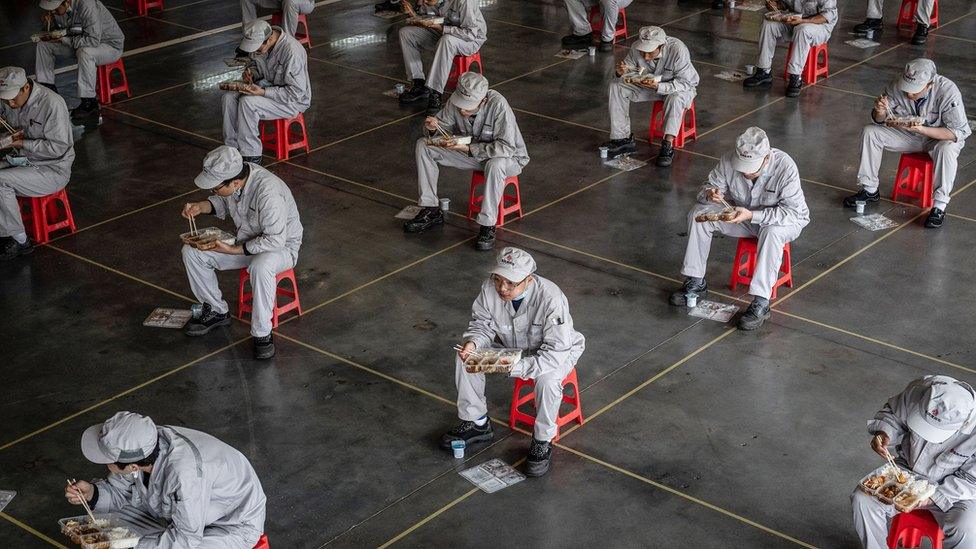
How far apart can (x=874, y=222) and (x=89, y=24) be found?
9096 mm

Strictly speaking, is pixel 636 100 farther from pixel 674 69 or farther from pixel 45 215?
pixel 45 215

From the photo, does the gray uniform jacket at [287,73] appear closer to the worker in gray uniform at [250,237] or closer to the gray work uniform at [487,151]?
the gray work uniform at [487,151]

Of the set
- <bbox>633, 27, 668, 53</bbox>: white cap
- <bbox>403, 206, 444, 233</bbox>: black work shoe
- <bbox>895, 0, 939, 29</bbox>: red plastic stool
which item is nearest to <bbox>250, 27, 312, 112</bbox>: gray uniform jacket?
<bbox>403, 206, 444, 233</bbox>: black work shoe

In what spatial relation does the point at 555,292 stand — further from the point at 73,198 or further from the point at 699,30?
the point at 699,30

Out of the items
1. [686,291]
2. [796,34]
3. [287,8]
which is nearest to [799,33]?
[796,34]

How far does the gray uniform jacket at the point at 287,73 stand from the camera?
1192 centimetres

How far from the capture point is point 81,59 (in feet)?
43.8

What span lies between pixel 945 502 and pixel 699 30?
443 inches

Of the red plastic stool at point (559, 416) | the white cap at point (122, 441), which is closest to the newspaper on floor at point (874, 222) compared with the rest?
the red plastic stool at point (559, 416)

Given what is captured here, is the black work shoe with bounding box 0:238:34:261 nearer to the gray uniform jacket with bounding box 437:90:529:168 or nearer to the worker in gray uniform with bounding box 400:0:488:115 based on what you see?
the gray uniform jacket with bounding box 437:90:529:168

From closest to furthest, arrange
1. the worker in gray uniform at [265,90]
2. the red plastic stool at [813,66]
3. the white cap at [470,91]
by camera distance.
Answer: the white cap at [470,91], the worker in gray uniform at [265,90], the red plastic stool at [813,66]

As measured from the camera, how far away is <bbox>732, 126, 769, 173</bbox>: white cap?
8.62 m

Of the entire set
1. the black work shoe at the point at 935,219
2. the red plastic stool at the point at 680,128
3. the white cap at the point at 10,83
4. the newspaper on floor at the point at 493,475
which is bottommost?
the newspaper on floor at the point at 493,475

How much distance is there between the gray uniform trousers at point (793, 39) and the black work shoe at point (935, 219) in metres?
3.65
